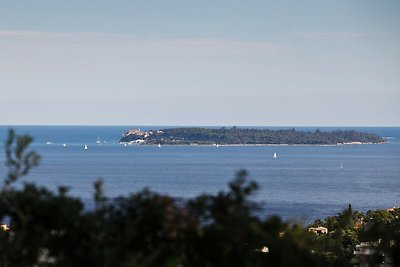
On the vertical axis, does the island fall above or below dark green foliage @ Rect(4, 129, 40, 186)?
below

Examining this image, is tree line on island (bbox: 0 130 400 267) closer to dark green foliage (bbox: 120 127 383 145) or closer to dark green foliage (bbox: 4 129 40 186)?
dark green foliage (bbox: 4 129 40 186)

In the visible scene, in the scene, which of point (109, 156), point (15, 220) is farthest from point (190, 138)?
point (15, 220)

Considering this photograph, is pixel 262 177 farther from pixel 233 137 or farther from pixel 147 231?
pixel 233 137

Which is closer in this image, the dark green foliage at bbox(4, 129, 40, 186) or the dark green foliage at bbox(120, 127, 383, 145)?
the dark green foliage at bbox(4, 129, 40, 186)

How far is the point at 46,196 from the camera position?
10.9m

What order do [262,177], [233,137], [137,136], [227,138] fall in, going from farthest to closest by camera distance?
[137,136]
[233,137]
[227,138]
[262,177]

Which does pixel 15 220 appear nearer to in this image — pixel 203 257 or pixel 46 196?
pixel 46 196

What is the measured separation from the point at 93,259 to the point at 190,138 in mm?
163846

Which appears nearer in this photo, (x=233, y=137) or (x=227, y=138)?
(x=227, y=138)

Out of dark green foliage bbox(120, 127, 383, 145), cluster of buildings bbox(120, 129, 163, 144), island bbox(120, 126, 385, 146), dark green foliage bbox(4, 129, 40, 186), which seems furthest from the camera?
cluster of buildings bbox(120, 129, 163, 144)

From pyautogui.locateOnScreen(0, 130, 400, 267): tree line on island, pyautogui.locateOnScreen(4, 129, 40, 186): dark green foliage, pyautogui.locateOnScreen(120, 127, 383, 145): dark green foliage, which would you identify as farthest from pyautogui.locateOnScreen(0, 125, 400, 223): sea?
pyautogui.locateOnScreen(120, 127, 383, 145): dark green foliage

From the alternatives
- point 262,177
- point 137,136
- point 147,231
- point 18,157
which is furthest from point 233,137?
point 147,231

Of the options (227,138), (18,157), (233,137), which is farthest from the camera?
(233,137)

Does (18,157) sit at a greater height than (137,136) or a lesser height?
greater
